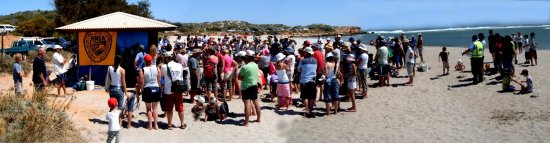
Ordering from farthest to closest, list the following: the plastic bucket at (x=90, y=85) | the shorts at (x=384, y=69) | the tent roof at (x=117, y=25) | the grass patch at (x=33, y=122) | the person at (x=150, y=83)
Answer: the shorts at (x=384, y=69) → the tent roof at (x=117, y=25) → the plastic bucket at (x=90, y=85) → the person at (x=150, y=83) → the grass patch at (x=33, y=122)

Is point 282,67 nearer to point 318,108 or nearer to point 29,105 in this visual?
point 318,108

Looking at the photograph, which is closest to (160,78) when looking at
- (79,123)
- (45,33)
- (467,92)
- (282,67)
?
(79,123)

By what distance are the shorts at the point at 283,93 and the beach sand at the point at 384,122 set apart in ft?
0.80

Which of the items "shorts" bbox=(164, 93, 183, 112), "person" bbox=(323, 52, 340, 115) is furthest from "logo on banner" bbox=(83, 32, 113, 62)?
"person" bbox=(323, 52, 340, 115)

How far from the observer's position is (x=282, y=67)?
11148 mm

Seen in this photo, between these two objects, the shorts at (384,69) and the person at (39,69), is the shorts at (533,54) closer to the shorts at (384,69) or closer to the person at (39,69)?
the shorts at (384,69)

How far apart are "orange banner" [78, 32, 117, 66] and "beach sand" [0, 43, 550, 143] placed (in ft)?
5.12

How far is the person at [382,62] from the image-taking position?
1398 cm

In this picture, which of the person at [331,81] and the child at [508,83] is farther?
the child at [508,83]

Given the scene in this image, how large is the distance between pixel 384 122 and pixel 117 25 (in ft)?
24.2

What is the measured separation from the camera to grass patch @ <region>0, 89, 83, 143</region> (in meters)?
7.32

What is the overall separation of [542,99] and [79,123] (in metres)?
9.76

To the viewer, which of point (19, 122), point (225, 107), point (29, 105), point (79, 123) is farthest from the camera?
point (225, 107)

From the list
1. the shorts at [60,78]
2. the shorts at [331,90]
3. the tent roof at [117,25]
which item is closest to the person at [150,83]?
the shorts at [331,90]
